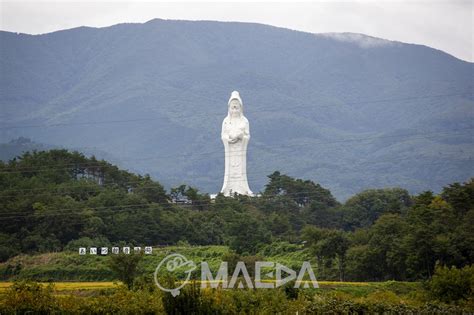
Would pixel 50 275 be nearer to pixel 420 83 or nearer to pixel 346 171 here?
pixel 346 171

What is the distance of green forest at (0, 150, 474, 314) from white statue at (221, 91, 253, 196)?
182 centimetres

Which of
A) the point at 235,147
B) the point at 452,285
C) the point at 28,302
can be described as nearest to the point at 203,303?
the point at 28,302

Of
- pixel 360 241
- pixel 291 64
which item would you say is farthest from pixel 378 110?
pixel 360 241

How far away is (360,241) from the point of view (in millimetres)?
47094

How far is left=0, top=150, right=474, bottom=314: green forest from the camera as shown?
41.3m

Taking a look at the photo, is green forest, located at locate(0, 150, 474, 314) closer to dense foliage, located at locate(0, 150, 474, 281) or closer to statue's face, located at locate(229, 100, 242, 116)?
dense foliage, located at locate(0, 150, 474, 281)

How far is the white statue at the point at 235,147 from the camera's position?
66.4 m

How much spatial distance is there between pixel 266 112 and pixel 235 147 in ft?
328

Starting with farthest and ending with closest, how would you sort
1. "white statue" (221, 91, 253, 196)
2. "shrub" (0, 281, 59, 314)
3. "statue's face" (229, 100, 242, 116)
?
"statue's face" (229, 100, 242, 116) < "white statue" (221, 91, 253, 196) < "shrub" (0, 281, 59, 314)

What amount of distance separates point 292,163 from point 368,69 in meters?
54.3

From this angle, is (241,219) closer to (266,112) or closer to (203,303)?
(203,303)

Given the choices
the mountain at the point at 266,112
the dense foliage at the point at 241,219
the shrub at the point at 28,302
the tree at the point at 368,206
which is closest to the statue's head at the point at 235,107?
the dense foliage at the point at 241,219

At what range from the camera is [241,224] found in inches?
2050

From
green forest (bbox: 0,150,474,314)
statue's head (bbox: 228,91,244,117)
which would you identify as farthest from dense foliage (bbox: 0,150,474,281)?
statue's head (bbox: 228,91,244,117)
